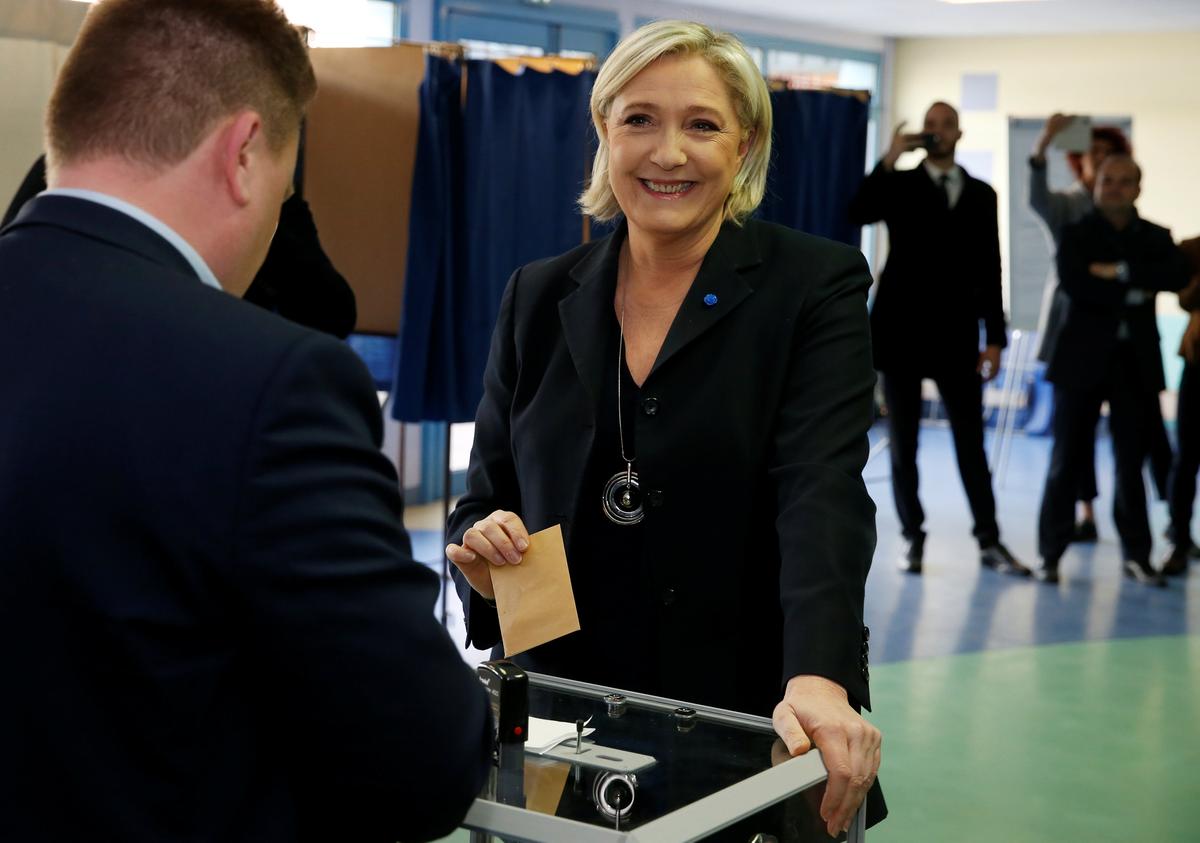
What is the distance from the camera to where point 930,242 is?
19.7ft

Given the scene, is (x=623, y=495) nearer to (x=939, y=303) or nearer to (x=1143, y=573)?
(x=939, y=303)

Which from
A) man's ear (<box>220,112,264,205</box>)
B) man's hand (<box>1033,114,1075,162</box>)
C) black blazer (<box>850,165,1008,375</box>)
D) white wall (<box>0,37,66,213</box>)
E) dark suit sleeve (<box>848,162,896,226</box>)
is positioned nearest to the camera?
man's ear (<box>220,112,264,205</box>)

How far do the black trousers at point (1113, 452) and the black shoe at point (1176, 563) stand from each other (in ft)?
0.50

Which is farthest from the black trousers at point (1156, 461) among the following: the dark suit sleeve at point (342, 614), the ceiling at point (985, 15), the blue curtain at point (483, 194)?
the dark suit sleeve at point (342, 614)

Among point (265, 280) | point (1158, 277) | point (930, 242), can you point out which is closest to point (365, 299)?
point (265, 280)

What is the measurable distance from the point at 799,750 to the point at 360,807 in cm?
48

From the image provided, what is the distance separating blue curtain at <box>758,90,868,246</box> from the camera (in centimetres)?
521

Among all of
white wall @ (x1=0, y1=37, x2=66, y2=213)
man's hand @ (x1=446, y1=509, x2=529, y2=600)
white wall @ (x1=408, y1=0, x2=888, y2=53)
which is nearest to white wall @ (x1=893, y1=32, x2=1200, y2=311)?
white wall @ (x1=408, y1=0, x2=888, y2=53)

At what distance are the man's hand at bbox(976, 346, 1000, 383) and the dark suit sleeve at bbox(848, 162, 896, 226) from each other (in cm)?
80

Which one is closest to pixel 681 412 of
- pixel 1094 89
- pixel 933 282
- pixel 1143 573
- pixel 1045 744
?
pixel 1045 744

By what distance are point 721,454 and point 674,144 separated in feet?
1.30

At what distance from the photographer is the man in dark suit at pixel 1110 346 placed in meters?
6.06

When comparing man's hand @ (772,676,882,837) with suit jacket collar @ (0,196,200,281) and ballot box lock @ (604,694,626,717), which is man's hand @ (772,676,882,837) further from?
suit jacket collar @ (0,196,200,281)

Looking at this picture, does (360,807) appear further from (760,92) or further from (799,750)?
(760,92)
